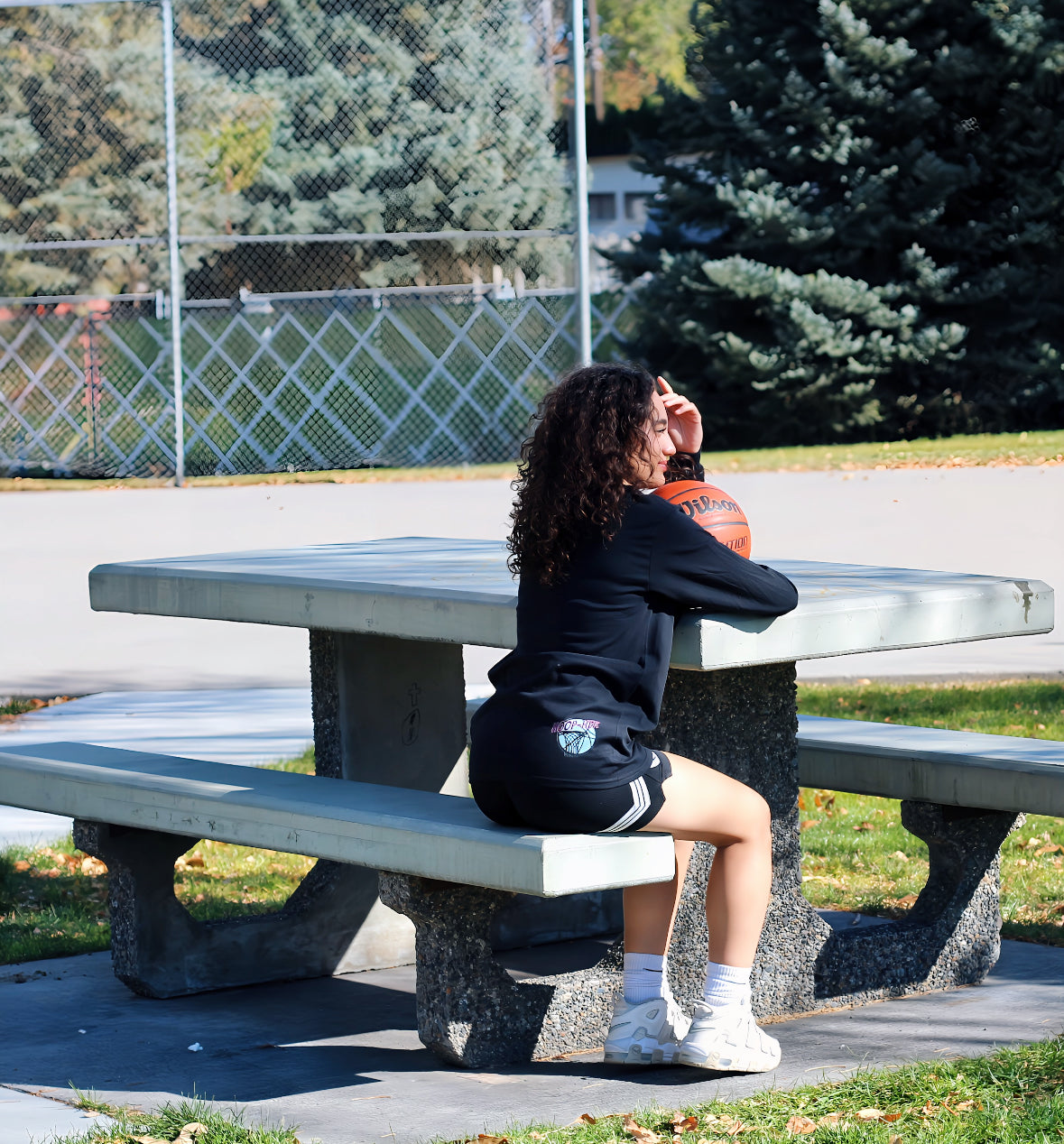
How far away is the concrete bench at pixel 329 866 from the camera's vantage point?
3576 mm

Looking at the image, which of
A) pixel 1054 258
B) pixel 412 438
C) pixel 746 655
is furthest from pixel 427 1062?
pixel 1054 258

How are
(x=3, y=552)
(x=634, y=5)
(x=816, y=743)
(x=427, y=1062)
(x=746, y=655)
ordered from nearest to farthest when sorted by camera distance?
(x=746, y=655), (x=427, y=1062), (x=816, y=743), (x=3, y=552), (x=634, y=5)

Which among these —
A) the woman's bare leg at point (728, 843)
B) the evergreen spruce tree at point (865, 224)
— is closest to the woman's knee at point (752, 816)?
the woman's bare leg at point (728, 843)

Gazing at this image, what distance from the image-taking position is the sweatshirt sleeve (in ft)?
12.0

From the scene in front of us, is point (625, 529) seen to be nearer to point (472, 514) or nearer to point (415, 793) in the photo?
point (415, 793)

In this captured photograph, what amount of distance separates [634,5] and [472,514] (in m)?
65.2

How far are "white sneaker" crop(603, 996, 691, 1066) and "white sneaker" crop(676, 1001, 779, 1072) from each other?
67 millimetres

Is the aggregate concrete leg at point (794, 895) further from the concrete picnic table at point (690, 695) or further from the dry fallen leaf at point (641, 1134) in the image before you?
the dry fallen leaf at point (641, 1134)

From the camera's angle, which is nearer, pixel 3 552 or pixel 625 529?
pixel 625 529

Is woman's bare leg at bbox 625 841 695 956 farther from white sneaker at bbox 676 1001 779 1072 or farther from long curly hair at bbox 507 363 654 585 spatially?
long curly hair at bbox 507 363 654 585

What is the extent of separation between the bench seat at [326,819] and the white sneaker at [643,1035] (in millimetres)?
443

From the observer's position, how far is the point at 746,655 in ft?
12.1

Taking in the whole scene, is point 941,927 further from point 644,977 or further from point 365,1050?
point 365,1050

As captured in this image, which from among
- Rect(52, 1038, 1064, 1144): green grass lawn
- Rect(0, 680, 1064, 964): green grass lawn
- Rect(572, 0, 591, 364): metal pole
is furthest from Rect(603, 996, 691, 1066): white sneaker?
Rect(572, 0, 591, 364): metal pole
